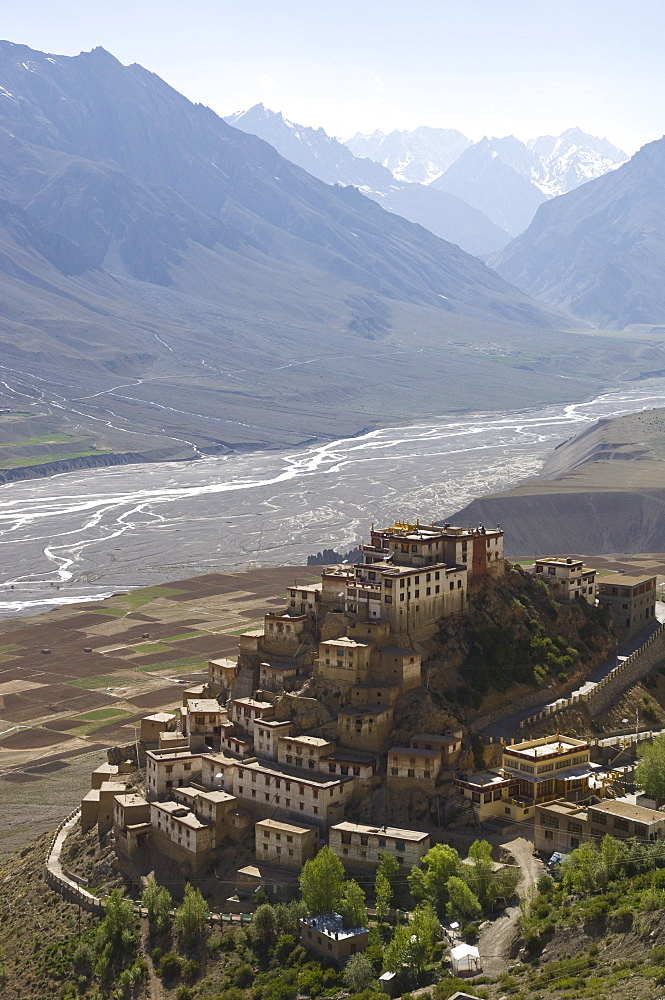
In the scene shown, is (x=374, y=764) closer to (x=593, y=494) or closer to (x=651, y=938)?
(x=651, y=938)

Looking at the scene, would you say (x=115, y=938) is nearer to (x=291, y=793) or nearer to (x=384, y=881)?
(x=291, y=793)

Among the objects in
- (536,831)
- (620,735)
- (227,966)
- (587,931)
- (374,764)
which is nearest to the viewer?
(587,931)

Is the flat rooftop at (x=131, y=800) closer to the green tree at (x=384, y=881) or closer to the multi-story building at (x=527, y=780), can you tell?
the green tree at (x=384, y=881)

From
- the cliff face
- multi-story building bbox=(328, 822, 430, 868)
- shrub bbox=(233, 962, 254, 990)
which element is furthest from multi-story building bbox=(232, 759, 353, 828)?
shrub bbox=(233, 962, 254, 990)

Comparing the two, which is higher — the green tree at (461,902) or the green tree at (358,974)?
the green tree at (461,902)

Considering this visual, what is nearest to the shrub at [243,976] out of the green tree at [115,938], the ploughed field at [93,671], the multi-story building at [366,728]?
the green tree at [115,938]

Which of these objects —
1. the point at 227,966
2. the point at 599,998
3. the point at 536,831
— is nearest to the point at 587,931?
the point at 599,998

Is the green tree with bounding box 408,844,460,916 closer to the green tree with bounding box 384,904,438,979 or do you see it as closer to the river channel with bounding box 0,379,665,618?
the green tree with bounding box 384,904,438,979
